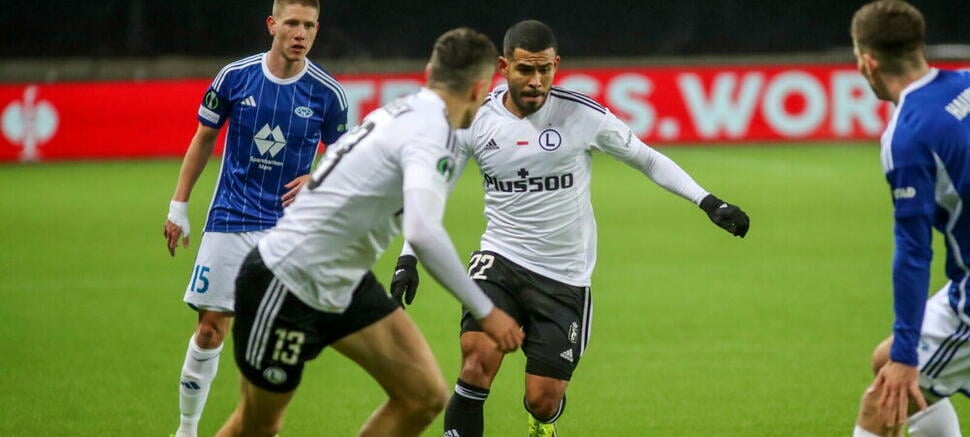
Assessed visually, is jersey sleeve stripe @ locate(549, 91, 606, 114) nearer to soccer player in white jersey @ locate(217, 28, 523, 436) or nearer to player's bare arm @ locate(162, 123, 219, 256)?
soccer player in white jersey @ locate(217, 28, 523, 436)

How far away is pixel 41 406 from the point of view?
311 inches

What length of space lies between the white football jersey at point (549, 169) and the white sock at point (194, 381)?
160 centimetres

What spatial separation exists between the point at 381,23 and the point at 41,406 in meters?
17.7

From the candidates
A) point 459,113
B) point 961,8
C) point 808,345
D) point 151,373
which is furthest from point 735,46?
point 459,113

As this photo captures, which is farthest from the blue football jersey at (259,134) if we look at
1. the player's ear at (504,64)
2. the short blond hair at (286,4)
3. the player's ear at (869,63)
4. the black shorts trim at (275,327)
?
the player's ear at (869,63)

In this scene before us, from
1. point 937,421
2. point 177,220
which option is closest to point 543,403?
point 937,421

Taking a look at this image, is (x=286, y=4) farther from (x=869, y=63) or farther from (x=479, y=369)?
(x=869, y=63)

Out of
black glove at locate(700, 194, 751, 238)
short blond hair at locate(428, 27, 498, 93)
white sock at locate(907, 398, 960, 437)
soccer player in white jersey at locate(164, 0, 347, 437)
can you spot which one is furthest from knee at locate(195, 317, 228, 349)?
white sock at locate(907, 398, 960, 437)

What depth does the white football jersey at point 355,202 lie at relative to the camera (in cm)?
501

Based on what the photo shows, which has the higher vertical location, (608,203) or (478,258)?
(478,258)

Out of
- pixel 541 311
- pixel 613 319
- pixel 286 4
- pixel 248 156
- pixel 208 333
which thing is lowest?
pixel 613 319

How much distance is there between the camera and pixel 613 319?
418 inches

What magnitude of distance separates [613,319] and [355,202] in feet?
18.9

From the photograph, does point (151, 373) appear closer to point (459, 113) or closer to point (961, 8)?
point (459, 113)
